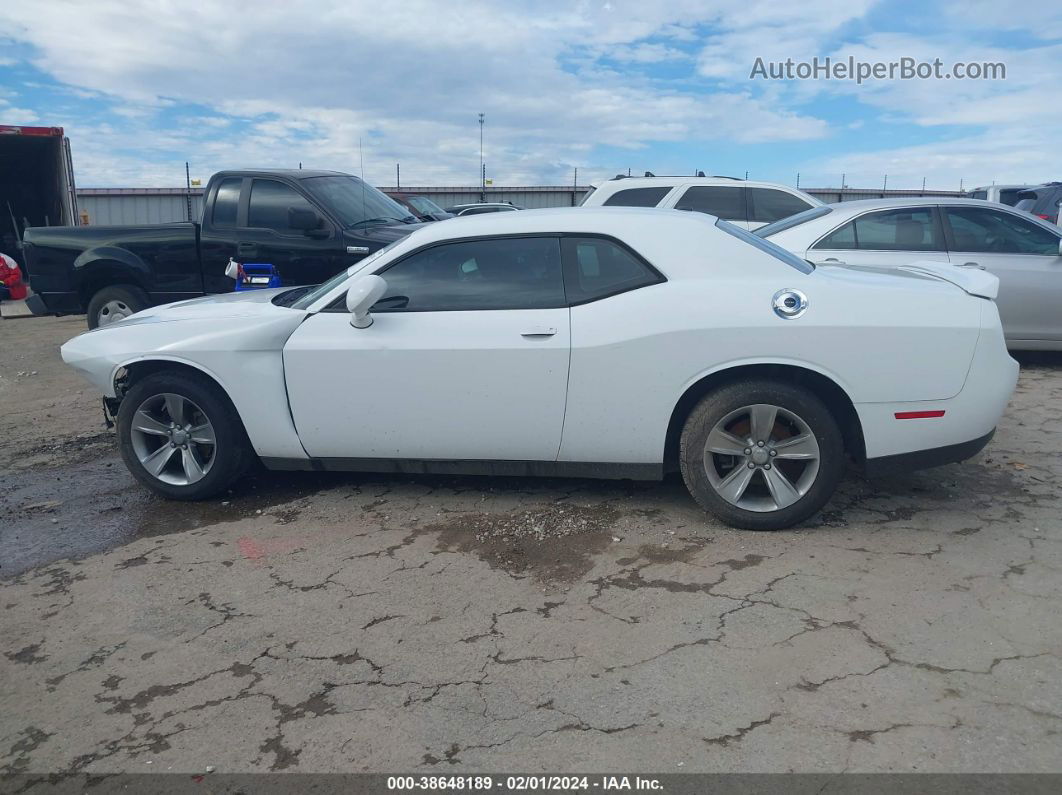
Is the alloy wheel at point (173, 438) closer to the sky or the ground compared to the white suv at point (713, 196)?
closer to the ground

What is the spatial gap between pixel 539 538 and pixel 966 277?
8.40 feet

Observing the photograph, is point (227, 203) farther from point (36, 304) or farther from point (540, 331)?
point (540, 331)

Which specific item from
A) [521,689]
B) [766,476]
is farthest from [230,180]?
[521,689]

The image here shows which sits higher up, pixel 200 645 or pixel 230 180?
pixel 230 180

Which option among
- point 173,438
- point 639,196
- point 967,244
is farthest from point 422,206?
point 173,438

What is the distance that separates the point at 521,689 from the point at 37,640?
2013mm

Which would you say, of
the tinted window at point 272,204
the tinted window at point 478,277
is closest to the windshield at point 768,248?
the tinted window at point 478,277

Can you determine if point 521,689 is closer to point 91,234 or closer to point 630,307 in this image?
point 630,307

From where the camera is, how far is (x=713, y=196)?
10.4 meters

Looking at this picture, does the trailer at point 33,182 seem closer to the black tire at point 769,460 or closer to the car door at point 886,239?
the car door at point 886,239

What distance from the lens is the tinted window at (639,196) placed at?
10.3m

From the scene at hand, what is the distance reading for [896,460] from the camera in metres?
4.11

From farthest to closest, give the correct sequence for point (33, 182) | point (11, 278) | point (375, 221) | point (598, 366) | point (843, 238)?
point (33, 182) → point (11, 278) → point (375, 221) → point (843, 238) → point (598, 366)

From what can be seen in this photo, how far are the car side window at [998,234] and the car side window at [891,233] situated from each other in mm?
225
